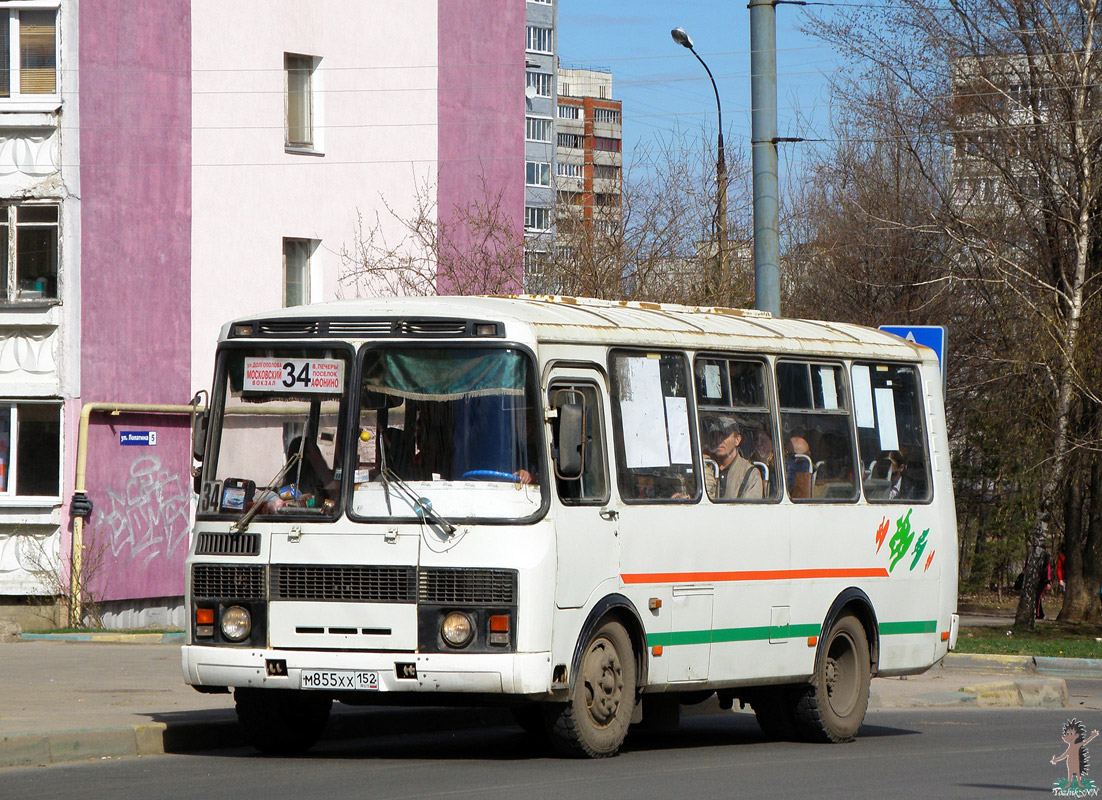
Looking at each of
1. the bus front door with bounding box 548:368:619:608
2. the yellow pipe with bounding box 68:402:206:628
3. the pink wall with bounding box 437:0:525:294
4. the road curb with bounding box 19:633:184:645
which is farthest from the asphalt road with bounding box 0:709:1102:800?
the pink wall with bounding box 437:0:525:294

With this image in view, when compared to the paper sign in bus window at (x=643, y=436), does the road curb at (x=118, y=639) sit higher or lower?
lower

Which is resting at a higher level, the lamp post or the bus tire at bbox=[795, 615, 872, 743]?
the lamp post

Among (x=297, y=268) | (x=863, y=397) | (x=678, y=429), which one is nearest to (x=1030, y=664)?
(x=863, y=397)

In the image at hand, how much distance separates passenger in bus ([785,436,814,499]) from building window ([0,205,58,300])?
1587 cm

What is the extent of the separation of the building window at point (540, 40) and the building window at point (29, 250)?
77373mm

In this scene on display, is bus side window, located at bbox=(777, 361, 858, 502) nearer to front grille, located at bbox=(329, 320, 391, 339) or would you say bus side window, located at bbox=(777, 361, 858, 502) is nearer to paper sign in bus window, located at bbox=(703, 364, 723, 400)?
paper sign in bus window, located at bbox=(703, 364, 723, 400)

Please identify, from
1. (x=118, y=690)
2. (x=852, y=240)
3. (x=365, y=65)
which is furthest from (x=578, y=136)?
(x=118, y=690)

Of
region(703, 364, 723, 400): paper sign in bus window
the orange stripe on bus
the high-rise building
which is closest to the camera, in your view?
the orange stripe on bus

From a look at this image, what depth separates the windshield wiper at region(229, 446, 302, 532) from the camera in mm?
10766

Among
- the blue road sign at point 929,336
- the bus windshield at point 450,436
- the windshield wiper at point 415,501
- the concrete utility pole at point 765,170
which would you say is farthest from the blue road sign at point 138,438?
the windshield wiper at point 415,501

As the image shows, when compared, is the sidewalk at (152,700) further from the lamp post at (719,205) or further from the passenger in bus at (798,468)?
the lamp post at (719,205)

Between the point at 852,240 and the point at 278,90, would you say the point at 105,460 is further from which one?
the point at 852,240

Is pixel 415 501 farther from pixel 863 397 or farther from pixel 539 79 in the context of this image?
pixel 539 79

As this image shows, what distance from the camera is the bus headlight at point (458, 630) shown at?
406 inches
